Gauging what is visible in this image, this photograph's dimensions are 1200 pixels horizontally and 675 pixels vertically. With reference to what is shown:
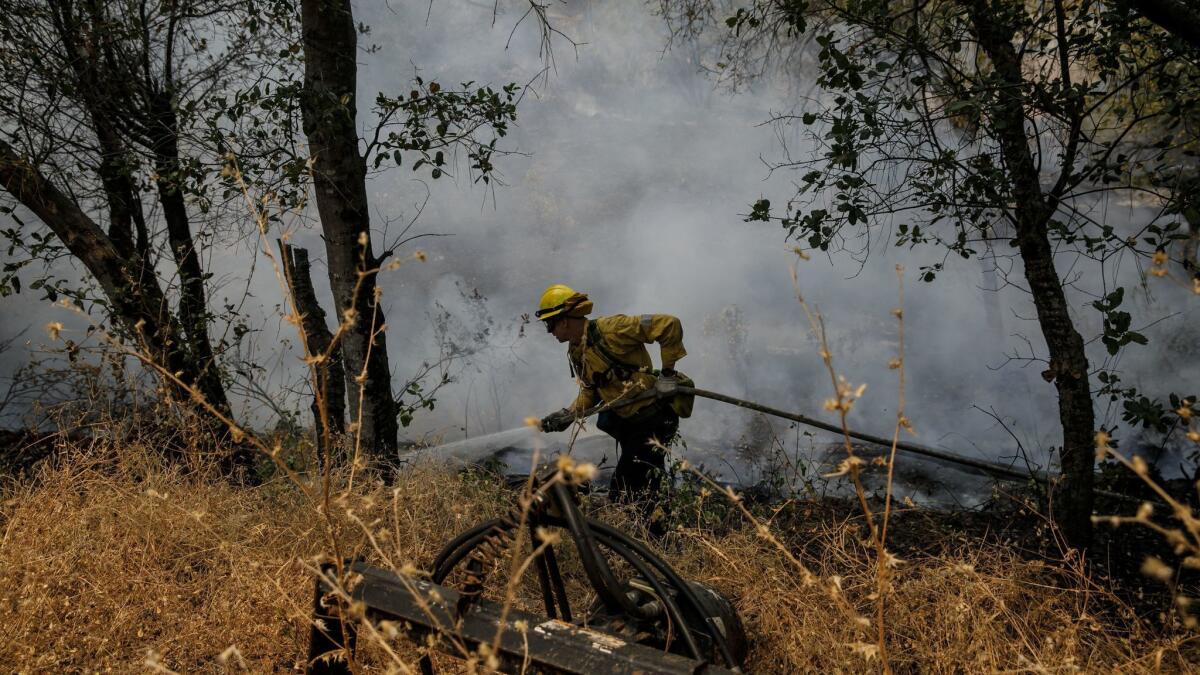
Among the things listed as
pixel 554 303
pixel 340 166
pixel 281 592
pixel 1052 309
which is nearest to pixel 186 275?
pixel 340 166

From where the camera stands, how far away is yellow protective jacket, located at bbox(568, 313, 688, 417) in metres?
5.46

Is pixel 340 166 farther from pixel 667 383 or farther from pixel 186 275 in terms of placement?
pixel 667 383

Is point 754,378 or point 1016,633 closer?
point 1016,633

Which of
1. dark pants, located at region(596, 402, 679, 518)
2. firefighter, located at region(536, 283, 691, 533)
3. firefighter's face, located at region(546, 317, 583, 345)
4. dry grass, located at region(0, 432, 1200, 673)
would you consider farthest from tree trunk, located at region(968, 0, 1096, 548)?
firefighter's face, located at region(546, 317, 583, 345)

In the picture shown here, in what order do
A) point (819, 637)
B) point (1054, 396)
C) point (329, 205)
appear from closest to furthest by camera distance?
point (819, 637) < point (329, 205) < point (1054, 396)

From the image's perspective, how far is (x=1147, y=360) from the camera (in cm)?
1241

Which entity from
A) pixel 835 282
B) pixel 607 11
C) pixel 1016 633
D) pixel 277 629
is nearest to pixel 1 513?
pixel 277 629

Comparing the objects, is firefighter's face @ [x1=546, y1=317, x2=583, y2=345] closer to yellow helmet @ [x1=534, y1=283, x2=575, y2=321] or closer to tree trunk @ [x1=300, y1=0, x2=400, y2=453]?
yellow helmet @ [x1=534, y1=283, x2=575, y2=321]

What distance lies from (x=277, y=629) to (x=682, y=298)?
12.7m

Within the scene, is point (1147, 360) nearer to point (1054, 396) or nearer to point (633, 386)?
point (1054, 396)

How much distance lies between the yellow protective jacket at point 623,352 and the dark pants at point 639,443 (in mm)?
101

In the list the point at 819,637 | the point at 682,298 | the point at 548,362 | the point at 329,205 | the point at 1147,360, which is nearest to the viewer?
the point at 819,637

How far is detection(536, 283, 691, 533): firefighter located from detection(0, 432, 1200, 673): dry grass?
3.96 feet

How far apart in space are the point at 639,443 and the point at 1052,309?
2508 mm
